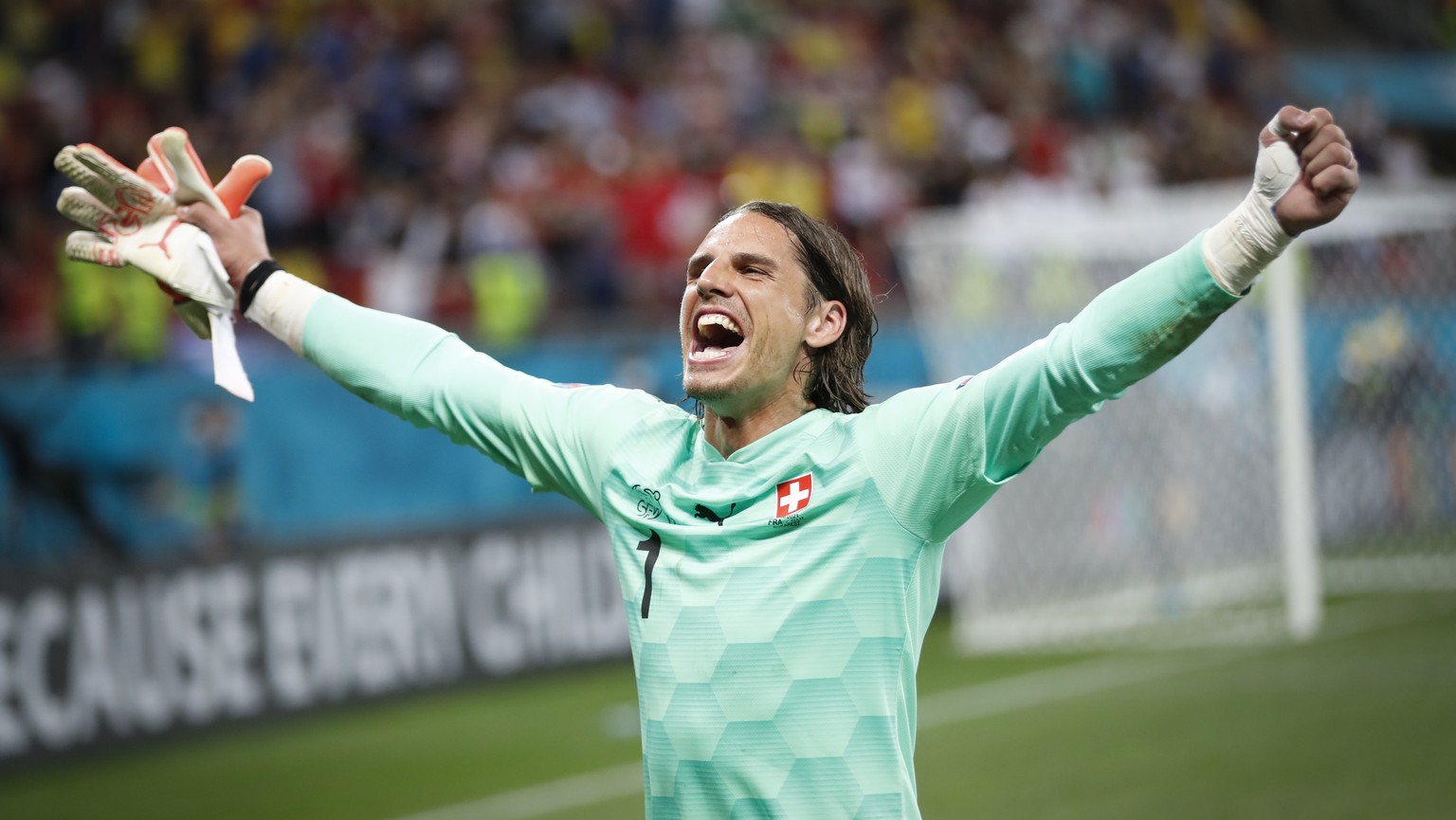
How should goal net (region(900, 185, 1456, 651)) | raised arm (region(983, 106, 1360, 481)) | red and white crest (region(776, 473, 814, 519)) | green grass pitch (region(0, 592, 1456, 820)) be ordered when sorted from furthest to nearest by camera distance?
goal net (region(900, 185, 1456, 651))
green grass pitch (region(0, 592, 1456, 820))
red and white crest (region(776, 473, 814, 519))
raised arm (region(983, 106, 1360, 481))

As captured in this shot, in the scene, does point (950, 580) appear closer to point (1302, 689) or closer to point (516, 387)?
point (1302, 689)

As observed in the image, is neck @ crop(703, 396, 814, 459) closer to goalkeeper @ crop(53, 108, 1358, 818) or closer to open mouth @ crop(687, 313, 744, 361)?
goalkeeper @ crop(53, 108, 1358, 818)

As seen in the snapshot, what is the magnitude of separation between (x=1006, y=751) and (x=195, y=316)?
5.76m

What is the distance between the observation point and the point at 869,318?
3.27 meters

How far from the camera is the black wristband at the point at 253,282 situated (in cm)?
329

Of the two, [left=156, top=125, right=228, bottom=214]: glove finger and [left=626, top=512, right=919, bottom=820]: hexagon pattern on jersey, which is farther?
[left=156, top=125, right=228, bottom=214]: glove finger

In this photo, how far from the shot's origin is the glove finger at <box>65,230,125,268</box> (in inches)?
129

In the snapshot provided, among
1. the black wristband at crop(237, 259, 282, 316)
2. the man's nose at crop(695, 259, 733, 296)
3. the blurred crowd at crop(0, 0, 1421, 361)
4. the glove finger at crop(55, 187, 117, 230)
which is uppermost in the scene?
the blurred crowd at crop(0, 0, 1421, 361)

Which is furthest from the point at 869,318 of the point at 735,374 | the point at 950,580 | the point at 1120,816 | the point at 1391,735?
the point at 950,580

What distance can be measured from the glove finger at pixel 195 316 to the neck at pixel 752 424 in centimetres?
106

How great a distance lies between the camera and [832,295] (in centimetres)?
317

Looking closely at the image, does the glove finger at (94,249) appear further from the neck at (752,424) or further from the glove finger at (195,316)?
the neck at (752,424)

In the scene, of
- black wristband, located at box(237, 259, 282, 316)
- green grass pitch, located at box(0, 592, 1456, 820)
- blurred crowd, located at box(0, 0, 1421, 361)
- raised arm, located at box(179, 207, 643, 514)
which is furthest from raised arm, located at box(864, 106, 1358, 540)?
blurred crowd, located at box(0, 0, 1421, 361)

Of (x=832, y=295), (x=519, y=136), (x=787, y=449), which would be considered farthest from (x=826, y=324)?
(x=519, y=136)
